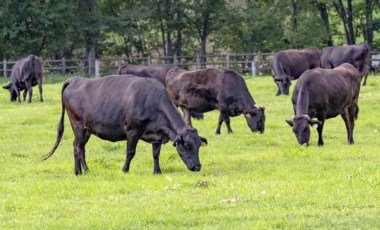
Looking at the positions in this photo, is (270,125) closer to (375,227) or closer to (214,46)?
(375,227)

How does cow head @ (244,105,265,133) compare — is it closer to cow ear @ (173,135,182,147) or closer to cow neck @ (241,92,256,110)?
cow neck @ (241,92,256,110)

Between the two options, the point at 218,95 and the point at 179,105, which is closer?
the point at 218,95

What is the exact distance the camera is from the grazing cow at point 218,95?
19.0 metres

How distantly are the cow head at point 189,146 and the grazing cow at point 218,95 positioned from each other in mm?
6222

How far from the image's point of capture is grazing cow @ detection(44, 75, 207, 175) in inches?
505

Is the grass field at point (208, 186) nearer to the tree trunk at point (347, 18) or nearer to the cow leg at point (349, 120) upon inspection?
the cow leg at point (349, 120)

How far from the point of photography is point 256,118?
62.2 ft

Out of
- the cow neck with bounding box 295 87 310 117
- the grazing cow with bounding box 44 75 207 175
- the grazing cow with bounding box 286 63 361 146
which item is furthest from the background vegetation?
the grazing cow with bounding box 44 75 207 175

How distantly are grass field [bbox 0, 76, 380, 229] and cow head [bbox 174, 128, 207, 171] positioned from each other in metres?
0.23

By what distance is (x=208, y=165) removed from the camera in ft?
46.4

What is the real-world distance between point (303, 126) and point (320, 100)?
101cm

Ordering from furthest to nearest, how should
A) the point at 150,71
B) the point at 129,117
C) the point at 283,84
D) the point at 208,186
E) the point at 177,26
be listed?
the point at 177,26
the point at 283,84
the point at 150,71
the point at 129,117
the point at 208,186

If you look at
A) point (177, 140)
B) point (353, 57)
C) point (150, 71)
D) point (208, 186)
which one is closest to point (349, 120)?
point (177, 140)

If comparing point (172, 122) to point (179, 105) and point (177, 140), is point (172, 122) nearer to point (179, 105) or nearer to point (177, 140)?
point (177, 140)
